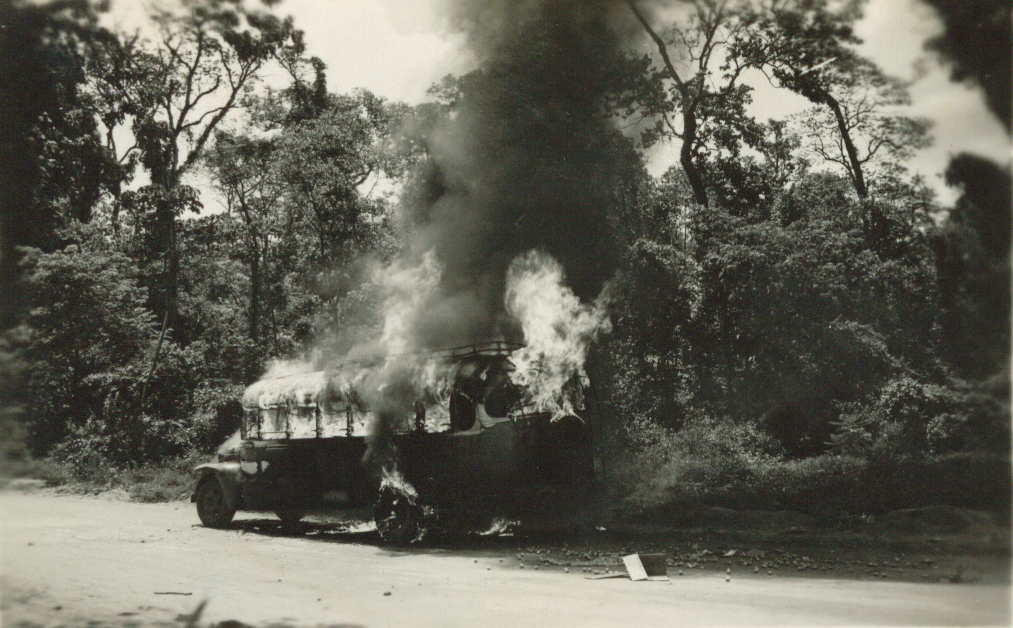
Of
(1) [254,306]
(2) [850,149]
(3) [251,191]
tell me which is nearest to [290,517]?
(1) [254,306]


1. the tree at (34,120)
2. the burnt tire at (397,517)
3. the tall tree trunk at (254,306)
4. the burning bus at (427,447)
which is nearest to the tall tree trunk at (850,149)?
the burning bus at (427,447)

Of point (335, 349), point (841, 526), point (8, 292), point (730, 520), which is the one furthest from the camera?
point (335, 349)

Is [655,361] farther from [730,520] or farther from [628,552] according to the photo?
[628,552]

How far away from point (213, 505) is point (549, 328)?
7.06 metres

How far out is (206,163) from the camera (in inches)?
975

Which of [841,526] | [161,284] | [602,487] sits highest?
[161,284]

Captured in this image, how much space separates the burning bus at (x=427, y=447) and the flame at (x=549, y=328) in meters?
0.09

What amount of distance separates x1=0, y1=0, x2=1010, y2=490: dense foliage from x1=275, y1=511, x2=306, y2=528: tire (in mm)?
4027

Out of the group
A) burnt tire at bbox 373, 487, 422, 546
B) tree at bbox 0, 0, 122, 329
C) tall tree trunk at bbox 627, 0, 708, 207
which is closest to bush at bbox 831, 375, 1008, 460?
tall tree trunk at bbox 627, 0, 708, 207

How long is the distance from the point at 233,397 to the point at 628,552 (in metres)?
13.5

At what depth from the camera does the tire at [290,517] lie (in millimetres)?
13664

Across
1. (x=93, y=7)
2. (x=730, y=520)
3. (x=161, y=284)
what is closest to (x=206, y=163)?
(x=161, y=284)

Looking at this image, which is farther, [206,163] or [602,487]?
[206,163]

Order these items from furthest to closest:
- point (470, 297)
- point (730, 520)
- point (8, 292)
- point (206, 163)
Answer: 1. point (206, 163)
2. point (470, 297)
3. point (730, 520)
4. point (8, 292)
